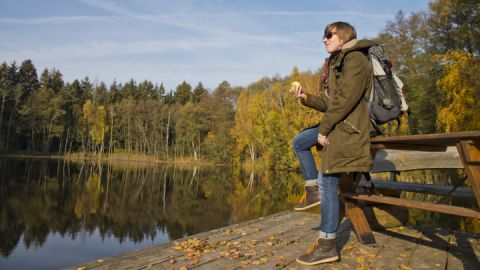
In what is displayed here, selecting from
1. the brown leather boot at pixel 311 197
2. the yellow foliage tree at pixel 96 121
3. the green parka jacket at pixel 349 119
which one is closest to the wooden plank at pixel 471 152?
the green parka jacket at pixel 349 119

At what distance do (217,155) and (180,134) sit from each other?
6.31m

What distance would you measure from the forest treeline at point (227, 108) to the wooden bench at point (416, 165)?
16.8 meters

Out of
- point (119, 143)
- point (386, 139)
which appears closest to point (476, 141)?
point (386, 139)

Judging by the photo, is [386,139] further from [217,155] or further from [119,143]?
[119,143]

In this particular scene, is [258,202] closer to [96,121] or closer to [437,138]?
[437,138]

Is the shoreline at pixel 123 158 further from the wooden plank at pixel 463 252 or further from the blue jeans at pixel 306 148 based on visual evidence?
the blue jeans at pixel 306 148

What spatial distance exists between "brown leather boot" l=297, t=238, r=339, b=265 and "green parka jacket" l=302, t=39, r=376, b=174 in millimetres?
605

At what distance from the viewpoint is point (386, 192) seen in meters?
5.25

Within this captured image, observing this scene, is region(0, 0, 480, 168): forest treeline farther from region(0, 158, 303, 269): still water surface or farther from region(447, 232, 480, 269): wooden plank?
region(447, 232, 480, 269): wooden plank

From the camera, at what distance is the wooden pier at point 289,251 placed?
3.17 meters

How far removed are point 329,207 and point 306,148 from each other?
63cm

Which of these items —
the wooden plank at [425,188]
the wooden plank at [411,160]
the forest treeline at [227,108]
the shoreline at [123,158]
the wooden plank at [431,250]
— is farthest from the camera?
the shoreline at [123,158]

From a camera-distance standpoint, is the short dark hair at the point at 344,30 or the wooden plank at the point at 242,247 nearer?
the wooden plank at the point at 242,247

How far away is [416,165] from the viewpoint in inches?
203
